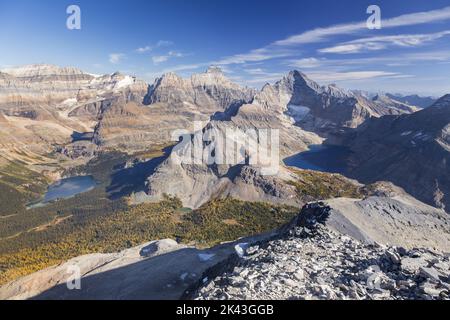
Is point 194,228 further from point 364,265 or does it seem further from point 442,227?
point 364,265

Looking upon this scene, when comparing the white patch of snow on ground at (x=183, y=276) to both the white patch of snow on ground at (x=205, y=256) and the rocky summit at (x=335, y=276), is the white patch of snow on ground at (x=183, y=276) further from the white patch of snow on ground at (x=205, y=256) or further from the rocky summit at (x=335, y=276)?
the rocky summit at (x=335, y=276)

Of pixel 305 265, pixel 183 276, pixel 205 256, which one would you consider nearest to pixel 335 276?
pixel 305 265

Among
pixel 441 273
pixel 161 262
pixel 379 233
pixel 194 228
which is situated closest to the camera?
pixel 441 273

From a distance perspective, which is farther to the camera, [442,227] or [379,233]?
[442,227]

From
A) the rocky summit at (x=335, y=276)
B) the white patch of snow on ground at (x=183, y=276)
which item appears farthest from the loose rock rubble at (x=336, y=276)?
the white patch of snow on ground at (x=183, y=276)

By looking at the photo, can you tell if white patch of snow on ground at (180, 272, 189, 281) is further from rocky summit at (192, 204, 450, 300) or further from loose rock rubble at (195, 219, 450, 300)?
rocky summit at (192, 204, 450, 300)

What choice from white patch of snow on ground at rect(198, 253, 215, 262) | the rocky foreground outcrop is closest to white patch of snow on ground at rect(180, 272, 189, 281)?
the rocky foreground outcrop
